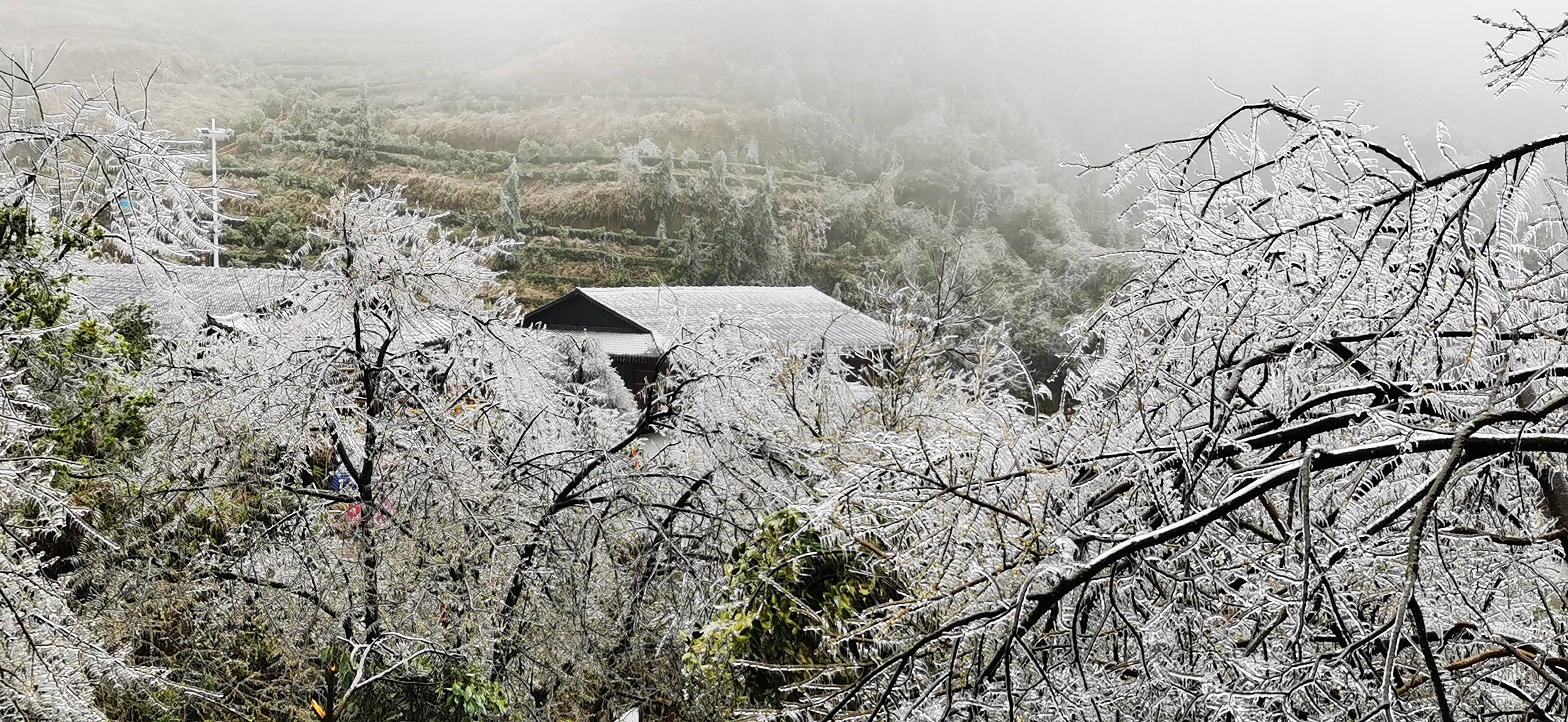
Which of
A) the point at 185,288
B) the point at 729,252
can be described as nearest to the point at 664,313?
the point at 185,288

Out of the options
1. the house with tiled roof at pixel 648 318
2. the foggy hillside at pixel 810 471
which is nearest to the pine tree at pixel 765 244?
the house with tiled roof at pixel 648 318

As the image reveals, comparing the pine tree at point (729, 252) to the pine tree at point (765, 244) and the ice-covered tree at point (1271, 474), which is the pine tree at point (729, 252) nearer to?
the pine tree at point (765, 244)

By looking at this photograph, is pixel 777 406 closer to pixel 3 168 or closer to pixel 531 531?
pixel 531 531

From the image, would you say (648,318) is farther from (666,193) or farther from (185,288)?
(666,193)

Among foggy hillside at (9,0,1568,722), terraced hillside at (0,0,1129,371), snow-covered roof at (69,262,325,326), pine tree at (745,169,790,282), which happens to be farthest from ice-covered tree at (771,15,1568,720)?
pine tree at (745,169,790,282)

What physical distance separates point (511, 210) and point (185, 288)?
118 ft

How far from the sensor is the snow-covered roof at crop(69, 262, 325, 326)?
5852 mm

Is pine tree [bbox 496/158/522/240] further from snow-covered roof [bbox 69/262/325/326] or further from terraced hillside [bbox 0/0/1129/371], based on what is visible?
snow-covered roof [bbox 69/262/325/326]

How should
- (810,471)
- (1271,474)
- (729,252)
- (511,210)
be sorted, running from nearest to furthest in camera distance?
1. (1271,474)
2. (810,471)
3. (729,252)
4. (511,210)

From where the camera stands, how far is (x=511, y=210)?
47188 mm

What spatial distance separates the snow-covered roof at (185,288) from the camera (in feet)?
19.2

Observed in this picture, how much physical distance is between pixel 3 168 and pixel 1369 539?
554 cm

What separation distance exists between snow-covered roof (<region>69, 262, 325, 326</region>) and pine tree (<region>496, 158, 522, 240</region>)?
27380mm

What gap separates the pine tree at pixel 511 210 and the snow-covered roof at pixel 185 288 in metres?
27.4
